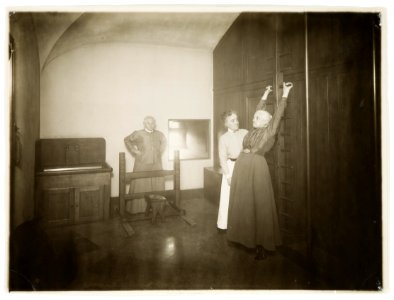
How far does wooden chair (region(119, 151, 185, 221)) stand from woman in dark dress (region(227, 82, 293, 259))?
683 mm

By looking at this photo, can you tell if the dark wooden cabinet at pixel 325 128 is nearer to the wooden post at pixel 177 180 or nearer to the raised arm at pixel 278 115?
the raised arm at pixel 278 115

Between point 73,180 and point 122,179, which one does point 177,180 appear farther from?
point 73,180

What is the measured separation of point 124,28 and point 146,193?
1699mm

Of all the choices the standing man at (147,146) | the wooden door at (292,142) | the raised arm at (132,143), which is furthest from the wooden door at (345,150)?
the raised arm at (132,143)

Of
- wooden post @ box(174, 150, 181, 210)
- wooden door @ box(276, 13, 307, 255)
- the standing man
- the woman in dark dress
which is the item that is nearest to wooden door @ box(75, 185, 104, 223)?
the standing man

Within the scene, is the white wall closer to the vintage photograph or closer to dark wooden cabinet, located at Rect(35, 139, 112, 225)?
the vintage photograph

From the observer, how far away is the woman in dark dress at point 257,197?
2.24m

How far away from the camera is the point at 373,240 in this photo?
1783 mm

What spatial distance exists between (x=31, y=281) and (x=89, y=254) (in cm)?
45

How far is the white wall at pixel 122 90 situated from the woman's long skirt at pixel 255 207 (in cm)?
51

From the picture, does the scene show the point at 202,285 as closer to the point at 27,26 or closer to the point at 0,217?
the point at 0,217

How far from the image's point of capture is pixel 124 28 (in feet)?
7.13

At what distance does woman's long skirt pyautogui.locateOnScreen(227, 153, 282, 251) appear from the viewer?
224 centimetres

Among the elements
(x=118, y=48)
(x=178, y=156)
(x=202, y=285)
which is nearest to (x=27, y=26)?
(x=118, y=48)
